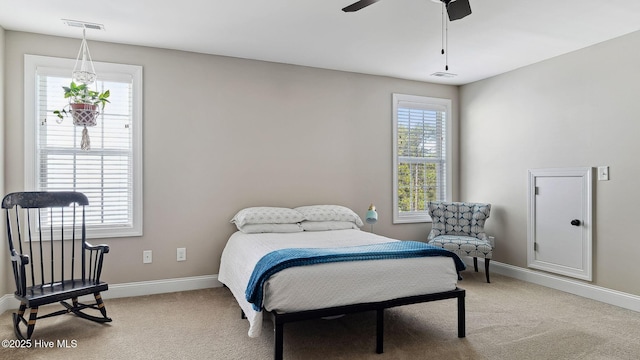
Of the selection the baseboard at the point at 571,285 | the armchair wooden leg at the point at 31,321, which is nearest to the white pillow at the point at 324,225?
the baseboard at the point at 571,285

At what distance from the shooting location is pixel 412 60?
442 centimetres

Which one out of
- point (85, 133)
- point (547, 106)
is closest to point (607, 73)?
point (547, 106)

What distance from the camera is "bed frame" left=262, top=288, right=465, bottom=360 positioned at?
2.43m

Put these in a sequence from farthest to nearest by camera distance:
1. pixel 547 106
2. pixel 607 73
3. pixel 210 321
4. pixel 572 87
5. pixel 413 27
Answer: pixel 547 106
pixel 572 87
pixel 607 73
pixel 413 27
pixel 210 321

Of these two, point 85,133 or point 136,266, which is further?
point 136,266

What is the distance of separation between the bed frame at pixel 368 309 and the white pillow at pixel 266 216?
5.03 feet

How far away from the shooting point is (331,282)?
2.60 metres

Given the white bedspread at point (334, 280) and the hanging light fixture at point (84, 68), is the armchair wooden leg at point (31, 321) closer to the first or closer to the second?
the white bedspread at point (334, 280)

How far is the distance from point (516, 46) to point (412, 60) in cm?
104

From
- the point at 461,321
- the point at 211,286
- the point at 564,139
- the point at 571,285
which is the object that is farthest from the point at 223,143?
the point at 571,285

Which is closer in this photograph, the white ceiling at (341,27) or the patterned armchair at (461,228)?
the white ceiling at (341,27)

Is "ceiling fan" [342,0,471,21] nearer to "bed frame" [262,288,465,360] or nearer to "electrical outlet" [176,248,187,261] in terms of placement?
"bed frame" [262,288,465,360]

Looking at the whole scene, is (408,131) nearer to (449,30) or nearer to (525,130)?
(525,130)

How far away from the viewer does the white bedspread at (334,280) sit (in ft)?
8.18
